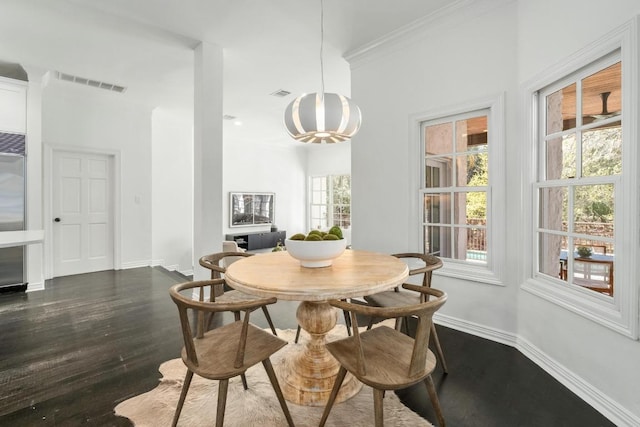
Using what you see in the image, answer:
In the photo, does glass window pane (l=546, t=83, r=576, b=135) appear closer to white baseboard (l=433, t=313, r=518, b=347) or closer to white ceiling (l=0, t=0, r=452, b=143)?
white ceiling (l=0, t=0, r=452, b=143)

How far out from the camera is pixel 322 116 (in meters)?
2.12

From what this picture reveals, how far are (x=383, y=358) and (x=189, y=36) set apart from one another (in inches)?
137

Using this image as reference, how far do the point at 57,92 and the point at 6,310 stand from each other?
3182 millimetres

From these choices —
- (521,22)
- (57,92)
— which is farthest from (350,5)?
(57,92)

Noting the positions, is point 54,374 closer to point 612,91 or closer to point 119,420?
point 119,420

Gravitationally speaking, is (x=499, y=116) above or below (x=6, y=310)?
above

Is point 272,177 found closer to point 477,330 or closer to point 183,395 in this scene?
point 477,330

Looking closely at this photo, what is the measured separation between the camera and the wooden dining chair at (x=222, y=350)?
4.41 feet

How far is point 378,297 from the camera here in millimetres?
2318

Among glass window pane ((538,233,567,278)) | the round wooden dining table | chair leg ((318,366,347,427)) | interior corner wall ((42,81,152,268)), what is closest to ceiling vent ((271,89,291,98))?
interior corner wall ((42,81,152,268))

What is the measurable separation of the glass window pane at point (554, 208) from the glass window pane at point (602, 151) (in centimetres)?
24

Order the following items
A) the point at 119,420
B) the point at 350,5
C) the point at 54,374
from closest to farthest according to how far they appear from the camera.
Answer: the point at 119,420 → the point at 54,374 → the point at 350,5

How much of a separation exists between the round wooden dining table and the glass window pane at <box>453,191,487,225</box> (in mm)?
1235

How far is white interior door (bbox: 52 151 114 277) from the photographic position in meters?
4.81
